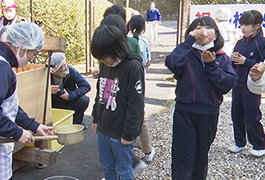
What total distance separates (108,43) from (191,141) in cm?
106

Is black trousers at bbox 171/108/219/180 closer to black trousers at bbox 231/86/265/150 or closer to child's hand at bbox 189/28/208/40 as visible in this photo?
child's hand at bbox 189/28/208/40

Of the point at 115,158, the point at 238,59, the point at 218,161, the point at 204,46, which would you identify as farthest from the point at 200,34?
the point at 218,161

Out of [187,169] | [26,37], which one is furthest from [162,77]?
[26,37]

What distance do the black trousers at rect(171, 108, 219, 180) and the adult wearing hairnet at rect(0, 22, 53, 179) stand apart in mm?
1188

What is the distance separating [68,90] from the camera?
3896mm

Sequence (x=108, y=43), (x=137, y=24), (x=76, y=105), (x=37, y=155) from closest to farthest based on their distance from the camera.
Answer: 1. (x=108, y=43)
2. (x=37, y=155)
3. (x=137, y=24)
4. (x=76, y=105)

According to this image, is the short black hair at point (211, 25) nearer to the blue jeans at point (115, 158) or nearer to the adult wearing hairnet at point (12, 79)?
the blue jeans at point (115, 158)

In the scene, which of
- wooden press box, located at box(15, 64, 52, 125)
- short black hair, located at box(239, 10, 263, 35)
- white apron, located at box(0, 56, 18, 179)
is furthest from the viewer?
short black hair, located at box(239, 10, 263, 35)

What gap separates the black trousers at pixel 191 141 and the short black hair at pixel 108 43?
0.75 meters

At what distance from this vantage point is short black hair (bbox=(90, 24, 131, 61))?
1.95m

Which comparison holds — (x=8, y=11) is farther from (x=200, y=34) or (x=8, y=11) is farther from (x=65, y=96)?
(x=200, y=34)

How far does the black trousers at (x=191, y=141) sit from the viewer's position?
85.7 inches

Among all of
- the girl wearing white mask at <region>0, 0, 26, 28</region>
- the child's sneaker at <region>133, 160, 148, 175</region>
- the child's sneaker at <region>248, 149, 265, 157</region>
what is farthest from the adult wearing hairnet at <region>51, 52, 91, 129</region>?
the child's sneaker at <region>248, 149, 265, 157</region>

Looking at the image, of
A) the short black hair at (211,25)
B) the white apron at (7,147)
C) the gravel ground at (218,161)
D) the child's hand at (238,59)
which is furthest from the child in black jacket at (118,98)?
the child's hand at (238,59)
